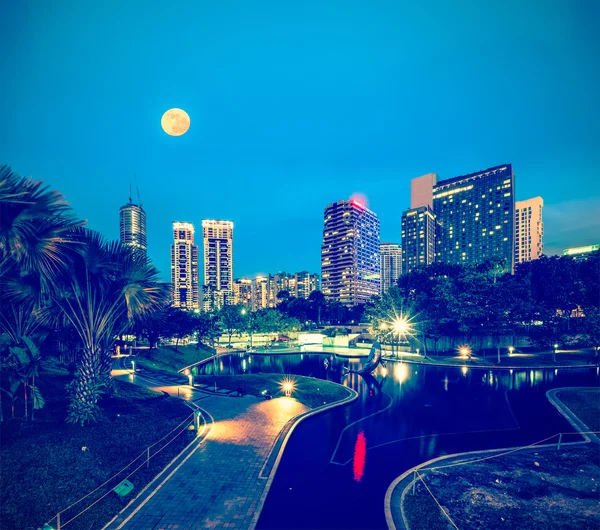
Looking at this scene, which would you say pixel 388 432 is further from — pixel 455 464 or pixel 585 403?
pixel 585 403

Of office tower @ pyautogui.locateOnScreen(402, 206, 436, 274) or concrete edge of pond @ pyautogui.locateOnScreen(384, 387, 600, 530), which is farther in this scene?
office tower @ pyautogui.locateOnScreen(402, 206, 436, 274)

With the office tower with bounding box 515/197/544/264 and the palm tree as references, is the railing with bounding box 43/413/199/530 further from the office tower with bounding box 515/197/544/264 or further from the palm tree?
the office tower with bounding box 515/197/544/264

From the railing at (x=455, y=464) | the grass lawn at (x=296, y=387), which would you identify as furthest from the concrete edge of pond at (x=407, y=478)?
the grass lawn at (x=296, y=387)

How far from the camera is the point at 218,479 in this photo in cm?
1472

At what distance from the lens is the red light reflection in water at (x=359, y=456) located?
52.6 feet

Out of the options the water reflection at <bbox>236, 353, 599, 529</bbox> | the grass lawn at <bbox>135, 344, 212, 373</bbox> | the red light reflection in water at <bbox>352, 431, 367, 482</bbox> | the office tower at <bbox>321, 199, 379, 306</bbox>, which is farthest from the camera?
the office tower at <bbox>321, 199, 379, 306</bbox>

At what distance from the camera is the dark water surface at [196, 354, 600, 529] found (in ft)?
43.9

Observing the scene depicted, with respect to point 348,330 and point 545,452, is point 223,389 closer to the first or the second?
point 545,452

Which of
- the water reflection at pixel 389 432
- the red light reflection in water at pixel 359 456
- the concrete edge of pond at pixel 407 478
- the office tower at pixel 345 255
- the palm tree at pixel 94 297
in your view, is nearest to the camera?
the concrete edge of pond at pixel 407 478

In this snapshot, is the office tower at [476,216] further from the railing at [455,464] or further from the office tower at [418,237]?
the railing at [455,464]

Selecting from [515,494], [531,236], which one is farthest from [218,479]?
[531,236]

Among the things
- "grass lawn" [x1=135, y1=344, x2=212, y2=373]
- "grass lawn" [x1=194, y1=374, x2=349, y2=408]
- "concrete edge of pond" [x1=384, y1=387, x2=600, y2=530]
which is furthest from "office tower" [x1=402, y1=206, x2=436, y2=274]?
"concrete edge of pond" [x1=384, y1=387, x2=600, y2=530]

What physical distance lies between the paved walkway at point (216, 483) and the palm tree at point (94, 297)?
6.75 m

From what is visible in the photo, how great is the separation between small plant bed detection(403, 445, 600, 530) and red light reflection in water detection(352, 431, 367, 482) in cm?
277
